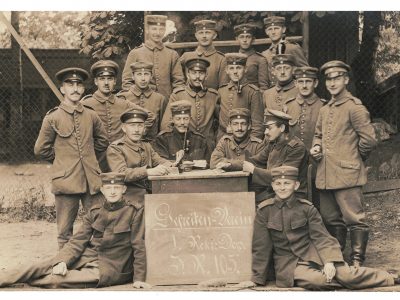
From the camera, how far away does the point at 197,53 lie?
713cm

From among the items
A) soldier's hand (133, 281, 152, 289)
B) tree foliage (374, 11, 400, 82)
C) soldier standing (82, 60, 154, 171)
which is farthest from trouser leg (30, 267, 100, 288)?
tree foliage (374, 11, 400, 82)

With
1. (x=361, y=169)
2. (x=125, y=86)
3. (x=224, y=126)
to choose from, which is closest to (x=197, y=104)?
(x=224, y=126)

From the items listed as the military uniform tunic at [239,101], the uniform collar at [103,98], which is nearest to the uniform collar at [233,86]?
the military uniform tunic at [239,101]

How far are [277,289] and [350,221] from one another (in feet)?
3.19

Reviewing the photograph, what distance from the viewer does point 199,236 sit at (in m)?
5.94

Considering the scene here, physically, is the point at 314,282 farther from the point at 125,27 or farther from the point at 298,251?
the point at 125,27

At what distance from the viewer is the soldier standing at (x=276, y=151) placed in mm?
6133

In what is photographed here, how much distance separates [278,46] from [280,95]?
26.2 inches

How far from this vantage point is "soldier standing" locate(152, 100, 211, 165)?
636 cm

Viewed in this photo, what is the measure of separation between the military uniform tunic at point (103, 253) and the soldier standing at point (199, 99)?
115 centimetres

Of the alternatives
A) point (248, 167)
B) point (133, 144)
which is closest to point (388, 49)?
point (248, 167)

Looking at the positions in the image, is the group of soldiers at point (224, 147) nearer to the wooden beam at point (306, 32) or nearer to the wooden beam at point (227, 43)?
the wooden beam at point (227, 43)
